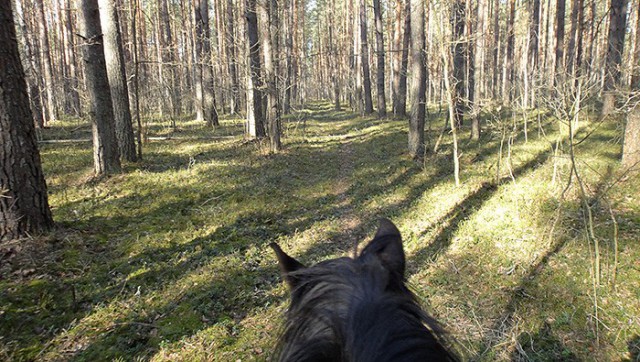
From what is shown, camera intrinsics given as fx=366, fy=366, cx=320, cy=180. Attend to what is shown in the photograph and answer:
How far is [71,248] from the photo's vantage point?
596 centimetres

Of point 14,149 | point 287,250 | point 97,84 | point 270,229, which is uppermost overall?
point 97,84

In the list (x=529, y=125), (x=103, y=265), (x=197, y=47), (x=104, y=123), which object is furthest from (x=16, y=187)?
(x=529, y=125)

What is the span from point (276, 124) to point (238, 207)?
550cm

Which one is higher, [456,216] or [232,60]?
[232,60]

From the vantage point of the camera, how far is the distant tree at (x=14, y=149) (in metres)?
5.31

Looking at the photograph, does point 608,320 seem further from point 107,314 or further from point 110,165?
point 110,165

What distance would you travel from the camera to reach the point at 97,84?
28.6 feet

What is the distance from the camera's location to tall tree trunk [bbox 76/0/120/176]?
28.0 feet

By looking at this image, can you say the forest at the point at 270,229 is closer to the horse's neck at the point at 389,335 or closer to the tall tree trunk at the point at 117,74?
the tall tree trunk at the point at 117,74

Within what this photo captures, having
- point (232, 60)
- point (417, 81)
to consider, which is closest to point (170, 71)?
point (232, 60)

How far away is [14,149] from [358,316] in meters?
6.34

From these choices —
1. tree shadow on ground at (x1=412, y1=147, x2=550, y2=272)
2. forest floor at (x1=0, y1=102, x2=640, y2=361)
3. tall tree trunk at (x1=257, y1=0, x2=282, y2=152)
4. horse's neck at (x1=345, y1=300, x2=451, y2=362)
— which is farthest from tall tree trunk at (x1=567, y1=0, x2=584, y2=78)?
horse's neck at (x1=345, y1=300, x2=451, y2=362)

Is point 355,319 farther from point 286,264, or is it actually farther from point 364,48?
point 364,48

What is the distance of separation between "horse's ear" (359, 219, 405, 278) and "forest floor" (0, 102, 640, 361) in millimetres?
1766
